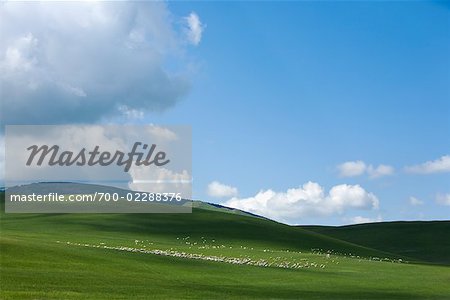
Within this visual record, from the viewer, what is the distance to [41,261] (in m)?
37.4

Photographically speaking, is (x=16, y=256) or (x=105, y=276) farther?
(x=16, y=256)

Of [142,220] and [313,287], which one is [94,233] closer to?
[142,220]

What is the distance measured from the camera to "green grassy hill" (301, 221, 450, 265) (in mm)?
108944

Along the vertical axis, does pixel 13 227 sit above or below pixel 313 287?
above

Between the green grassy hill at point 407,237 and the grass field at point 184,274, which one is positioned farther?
the green grassy hill at point 407,237

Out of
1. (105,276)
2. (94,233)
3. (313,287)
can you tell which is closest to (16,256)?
(105,276)

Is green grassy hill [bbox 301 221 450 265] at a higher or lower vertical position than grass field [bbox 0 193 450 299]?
higher

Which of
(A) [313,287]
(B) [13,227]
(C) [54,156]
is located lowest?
(A) [313,287]

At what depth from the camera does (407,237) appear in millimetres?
124062

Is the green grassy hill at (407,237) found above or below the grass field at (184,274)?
above

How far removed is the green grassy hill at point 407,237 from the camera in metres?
109

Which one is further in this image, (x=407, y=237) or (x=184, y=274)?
(x=407, y=237)

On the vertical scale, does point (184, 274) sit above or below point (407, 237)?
below

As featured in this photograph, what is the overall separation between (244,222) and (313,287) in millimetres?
63397
